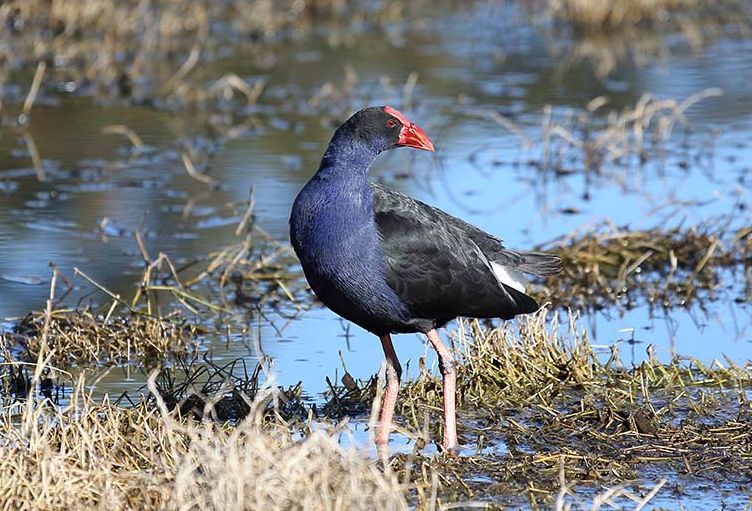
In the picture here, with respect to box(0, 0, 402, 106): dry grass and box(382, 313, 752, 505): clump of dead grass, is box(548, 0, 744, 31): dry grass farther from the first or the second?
box(382, 313, 752, 505): clump of dead grass

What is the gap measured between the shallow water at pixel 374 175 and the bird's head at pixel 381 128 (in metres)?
1.05

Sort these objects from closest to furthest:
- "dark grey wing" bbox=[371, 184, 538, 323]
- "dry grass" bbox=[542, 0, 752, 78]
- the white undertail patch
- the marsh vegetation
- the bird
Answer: the marsh vegetation < the bird < "dark grey wing" bbox=[371, 184, 538, 323] < the white undertail patch < "dry grass" bbox=[542, 0, 752, 78]

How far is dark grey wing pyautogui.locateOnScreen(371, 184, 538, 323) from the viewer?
4.67 metres

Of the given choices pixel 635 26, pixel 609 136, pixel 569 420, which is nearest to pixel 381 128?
pixel 569 420

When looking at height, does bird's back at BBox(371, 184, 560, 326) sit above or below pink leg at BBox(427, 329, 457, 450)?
above

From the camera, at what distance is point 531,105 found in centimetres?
1030

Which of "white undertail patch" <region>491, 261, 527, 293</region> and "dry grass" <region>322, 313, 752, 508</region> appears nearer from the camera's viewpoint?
"dry grass" <region>322, 313, 752, 508</region>

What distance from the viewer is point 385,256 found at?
4.64m

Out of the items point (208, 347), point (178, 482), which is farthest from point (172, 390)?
point (178, 482)

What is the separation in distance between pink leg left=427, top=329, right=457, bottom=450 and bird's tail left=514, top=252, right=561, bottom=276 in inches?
18.4

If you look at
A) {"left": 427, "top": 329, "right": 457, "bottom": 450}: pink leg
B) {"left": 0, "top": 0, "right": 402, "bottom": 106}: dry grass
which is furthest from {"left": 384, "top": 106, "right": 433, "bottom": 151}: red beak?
{"left": 0, "top": 0, "right": 402, "bottom": 106}: dry grass

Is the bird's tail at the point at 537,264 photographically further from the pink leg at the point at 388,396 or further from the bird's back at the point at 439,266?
the pink leg at the point at 388,396

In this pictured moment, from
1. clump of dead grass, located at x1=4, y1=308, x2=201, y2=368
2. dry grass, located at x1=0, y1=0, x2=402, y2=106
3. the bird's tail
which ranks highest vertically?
dry grass, located at x1=0, y1=0, x2=402, y2=106

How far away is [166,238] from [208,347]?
1641 mm
